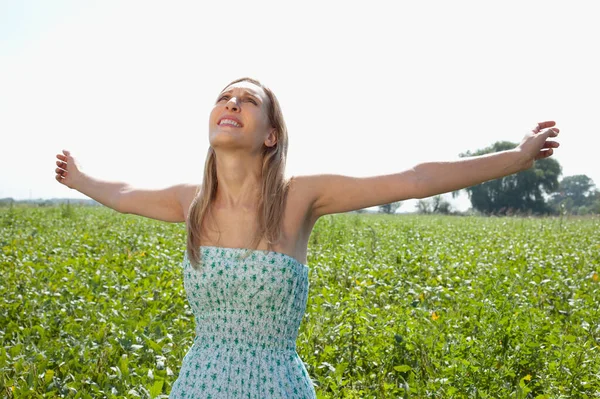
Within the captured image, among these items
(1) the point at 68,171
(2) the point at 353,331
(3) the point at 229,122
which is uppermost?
(3) the point at 229,122

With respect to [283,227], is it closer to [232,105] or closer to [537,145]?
[232,105]

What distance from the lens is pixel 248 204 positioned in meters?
2.06

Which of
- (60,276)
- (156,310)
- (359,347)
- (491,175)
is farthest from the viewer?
(60,276)

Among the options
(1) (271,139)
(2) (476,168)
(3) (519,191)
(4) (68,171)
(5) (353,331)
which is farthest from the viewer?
(3) (519,191)

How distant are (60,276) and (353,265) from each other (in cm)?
288

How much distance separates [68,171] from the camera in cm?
262

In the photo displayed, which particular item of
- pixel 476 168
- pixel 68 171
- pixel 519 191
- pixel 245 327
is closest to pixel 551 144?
pixel 476 168

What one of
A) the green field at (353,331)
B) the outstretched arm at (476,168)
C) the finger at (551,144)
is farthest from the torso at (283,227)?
the green field at (353,331)

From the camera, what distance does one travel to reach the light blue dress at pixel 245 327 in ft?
6.22

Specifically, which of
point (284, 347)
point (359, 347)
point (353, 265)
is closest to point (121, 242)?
point (353, 265)

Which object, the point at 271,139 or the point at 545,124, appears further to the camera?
the point at 271,139

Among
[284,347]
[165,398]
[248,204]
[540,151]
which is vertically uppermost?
[540,151]

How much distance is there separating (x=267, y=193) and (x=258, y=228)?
119 millimetres

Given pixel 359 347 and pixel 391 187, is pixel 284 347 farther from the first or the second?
pixel 359 347
